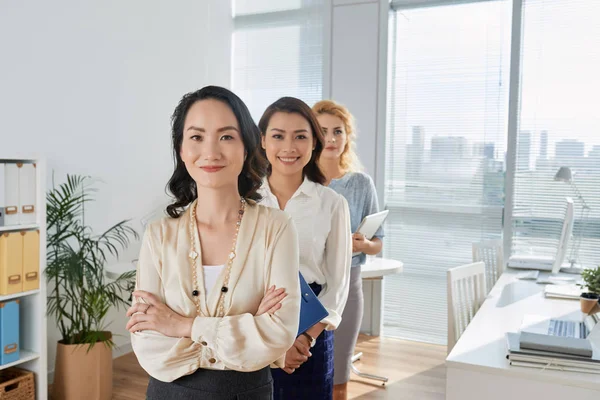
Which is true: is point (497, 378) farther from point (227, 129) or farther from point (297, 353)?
point (227, 129)

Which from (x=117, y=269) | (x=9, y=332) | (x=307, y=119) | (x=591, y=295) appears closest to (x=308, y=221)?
(x=307, y=119)

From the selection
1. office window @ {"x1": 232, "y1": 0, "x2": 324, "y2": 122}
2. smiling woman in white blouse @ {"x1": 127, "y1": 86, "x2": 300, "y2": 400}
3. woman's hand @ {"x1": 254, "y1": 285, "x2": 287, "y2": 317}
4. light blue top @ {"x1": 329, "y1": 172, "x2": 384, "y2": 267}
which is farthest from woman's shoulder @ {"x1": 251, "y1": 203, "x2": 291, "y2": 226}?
office window @ {"x1": 232, "y1": 0, "x2": 324, "y2": 122}

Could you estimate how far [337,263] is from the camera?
1.88 m

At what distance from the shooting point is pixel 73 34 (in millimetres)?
4066

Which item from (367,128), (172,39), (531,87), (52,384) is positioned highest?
(172,39)

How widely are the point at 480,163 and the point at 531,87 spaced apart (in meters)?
0.70

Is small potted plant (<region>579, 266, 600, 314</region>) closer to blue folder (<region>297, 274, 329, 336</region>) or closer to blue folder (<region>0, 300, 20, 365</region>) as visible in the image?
blue folder (<region>297, 274, 329, 336</region>)

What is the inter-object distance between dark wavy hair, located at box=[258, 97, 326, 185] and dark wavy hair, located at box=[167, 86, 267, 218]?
0.36 meters

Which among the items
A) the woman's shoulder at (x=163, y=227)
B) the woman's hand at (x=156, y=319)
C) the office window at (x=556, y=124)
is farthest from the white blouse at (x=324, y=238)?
the office window at (x=556, y=124)

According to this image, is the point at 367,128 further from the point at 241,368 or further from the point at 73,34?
the point at 241,368

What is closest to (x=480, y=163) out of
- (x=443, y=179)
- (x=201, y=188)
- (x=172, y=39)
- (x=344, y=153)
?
(x=443, y=179)

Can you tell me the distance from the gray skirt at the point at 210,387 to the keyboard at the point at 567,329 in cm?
157

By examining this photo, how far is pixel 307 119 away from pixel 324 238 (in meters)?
0.38

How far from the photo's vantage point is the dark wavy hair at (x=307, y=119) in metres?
1.90
